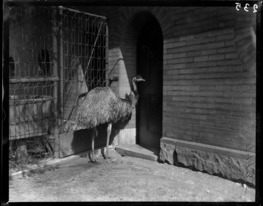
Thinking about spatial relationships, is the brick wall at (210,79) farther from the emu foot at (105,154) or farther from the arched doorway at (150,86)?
the emu foot at (105,154)

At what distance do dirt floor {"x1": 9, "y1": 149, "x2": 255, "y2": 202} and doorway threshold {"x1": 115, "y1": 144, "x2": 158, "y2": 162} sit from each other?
221 mm

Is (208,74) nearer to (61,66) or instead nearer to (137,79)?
(137,79)

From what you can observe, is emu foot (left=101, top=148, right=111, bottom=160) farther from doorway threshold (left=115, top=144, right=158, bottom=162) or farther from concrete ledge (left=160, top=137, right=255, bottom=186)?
concrete ledge (left=160, top=137, right=255, bottom=186)

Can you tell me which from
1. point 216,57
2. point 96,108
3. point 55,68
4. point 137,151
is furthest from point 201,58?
point 55,68

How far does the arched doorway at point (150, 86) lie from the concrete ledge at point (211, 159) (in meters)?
0.63

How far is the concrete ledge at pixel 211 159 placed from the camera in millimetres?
4422

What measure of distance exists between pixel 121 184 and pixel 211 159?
64.1 inches

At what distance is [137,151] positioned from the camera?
6.28 metres

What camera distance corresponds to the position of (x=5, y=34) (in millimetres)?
3301

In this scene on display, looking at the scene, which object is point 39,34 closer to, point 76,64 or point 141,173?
point 76,64

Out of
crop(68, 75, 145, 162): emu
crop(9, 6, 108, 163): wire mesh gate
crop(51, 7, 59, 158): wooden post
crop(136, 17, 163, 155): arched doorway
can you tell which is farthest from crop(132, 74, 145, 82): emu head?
crop(51, 7, 59, 158): wooden post

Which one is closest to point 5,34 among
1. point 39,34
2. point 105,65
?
point 105,65

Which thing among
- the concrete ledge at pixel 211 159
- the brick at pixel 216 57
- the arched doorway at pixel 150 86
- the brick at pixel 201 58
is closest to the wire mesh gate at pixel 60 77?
the arched doorway at pixel 150 86

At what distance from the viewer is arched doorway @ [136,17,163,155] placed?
6285 millimetres
